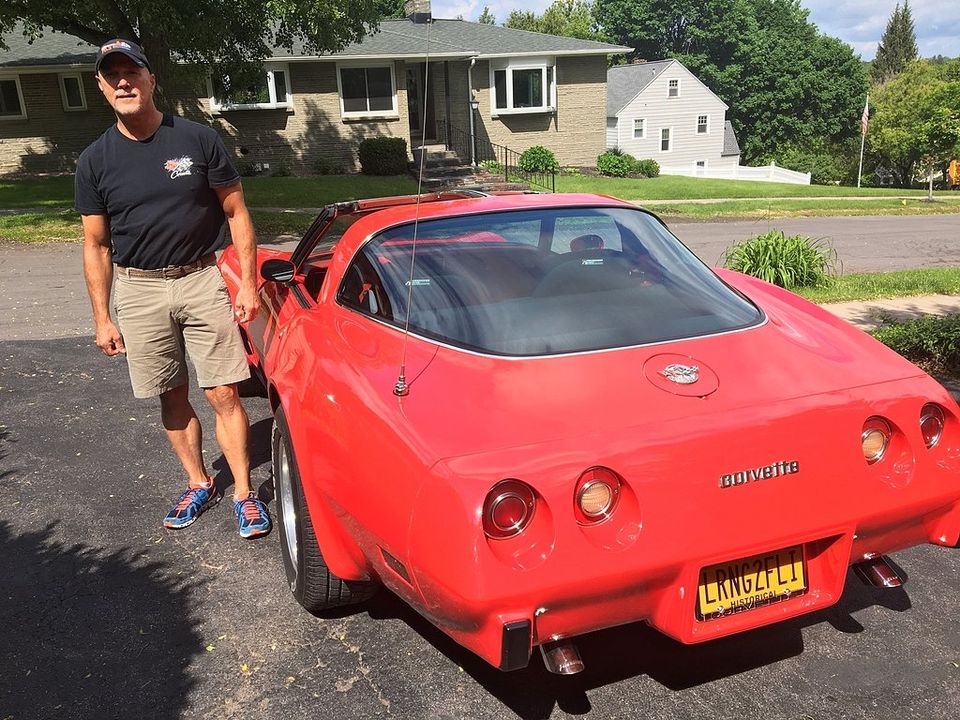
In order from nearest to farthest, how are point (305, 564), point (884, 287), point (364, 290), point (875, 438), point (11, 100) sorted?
point (875, 438), point (305, 564), point (364, 290), point (884, 287), point (11, 100)

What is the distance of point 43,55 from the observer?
83.7 feet

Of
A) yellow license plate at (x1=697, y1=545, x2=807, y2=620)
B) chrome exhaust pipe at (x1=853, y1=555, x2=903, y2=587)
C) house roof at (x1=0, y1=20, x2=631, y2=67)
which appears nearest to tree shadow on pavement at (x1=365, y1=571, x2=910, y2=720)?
chrome exhaust pipe at (x1=853, y1=555, x2=903, y2=587)

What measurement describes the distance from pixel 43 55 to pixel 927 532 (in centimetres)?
2941

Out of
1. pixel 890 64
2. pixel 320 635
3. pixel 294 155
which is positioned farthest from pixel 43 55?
pixel 890 64

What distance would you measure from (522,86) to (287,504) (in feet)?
92.3

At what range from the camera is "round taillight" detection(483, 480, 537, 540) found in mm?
2109

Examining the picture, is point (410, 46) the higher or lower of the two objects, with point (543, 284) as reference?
higher

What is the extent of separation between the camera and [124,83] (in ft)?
11.4

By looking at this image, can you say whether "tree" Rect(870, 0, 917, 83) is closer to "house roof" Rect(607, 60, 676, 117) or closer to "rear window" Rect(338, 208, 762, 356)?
"house roof" Rect(607, 60, 676, 117)

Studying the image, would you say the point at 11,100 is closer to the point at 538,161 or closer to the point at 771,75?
the point at 538,161

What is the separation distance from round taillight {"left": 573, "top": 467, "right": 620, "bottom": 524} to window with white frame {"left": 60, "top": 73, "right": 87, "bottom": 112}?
2820 cm

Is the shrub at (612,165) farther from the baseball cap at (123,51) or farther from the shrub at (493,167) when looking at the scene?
the baseball cap at (123,51)

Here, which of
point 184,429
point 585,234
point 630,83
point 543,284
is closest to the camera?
point 543,284

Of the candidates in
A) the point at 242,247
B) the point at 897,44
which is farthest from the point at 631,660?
the point at 897,44
